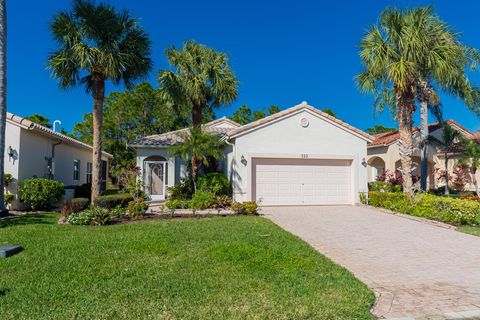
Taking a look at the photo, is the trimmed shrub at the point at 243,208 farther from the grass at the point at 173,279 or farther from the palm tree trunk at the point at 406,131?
the palm tree trunk at the point at 406,131

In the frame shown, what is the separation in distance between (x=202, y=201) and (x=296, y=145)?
566 centimetres

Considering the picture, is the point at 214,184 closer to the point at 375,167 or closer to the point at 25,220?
the point at 25,220

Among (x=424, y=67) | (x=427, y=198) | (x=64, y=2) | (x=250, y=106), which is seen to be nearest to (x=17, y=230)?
(x=64, y=2)

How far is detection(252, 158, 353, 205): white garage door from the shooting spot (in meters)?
16.4

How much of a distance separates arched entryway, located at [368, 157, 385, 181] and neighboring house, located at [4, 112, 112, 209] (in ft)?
71.0

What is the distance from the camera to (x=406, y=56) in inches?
556

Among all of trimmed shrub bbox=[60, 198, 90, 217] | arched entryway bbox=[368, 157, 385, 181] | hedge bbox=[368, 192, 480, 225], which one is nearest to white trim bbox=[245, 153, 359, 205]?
hedge bbox=[368, 192, 480, 225]

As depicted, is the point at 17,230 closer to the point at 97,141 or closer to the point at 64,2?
the point at 97,141

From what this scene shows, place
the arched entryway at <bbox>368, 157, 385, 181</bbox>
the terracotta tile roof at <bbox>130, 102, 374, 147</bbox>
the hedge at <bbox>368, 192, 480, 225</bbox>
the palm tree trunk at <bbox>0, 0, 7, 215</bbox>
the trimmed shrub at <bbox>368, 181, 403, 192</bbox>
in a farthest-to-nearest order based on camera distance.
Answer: the arched entryway at <bbox>368, 157, 385, 181</bbox>
the trimmed shrub at <bbox>368, 181, 403, 192</bbox>
the terracotta tile roof at <bbox>130, 102, 374, 147</bbox>
the palm tree trunk at <bbox>0, 0, 7, 215</bbox>
the hedge at <bbox>368, 192, 480, 225</bbox>

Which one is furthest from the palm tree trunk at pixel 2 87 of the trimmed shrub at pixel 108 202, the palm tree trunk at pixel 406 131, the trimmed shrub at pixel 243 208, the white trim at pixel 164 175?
the palm tree trunk at pixel 406 131

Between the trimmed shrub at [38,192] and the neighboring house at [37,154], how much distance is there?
2.01 feet

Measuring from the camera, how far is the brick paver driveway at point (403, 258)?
470 cm

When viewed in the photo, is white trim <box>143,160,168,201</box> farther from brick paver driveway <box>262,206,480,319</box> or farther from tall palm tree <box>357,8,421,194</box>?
tall palm tree <box>357,8,421,194</box>

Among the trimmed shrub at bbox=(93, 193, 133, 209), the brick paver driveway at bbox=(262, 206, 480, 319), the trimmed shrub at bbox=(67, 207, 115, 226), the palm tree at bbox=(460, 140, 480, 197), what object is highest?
the palm tree at bbox=(460, 140, 480, 197)
